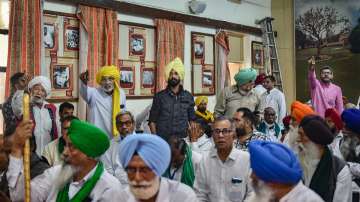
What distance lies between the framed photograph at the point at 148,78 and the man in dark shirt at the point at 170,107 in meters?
2.54

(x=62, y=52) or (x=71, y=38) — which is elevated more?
(x=71, y=38)

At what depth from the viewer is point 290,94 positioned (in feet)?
40.5

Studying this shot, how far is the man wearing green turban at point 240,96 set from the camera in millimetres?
6074

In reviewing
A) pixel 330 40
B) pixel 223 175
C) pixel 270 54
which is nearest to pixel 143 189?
pixel 223 175

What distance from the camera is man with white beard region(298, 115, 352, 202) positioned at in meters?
3.10

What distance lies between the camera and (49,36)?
6.79 meters

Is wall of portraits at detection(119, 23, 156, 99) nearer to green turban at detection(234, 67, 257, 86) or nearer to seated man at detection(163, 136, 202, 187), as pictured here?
green turban at detection(234, 67, 257, 86)

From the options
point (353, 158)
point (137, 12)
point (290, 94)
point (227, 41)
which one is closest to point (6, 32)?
point (137, 12)

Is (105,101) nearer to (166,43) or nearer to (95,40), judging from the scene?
(95,40)

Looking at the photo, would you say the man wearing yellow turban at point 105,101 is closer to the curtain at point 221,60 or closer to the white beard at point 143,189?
the white beard at point 143,189

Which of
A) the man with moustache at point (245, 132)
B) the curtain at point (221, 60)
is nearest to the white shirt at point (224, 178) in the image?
the man with moustache at point (245, 132)

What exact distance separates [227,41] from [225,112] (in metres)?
4.24

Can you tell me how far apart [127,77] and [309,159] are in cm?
512

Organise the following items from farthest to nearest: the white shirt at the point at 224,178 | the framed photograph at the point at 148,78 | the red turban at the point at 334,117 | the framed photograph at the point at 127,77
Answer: the framed photograph at the point at 148,78 → the framed photograph at the point at 127,77 → the red turban at the point at 334,117 → the white shirt at the point at 224,178
